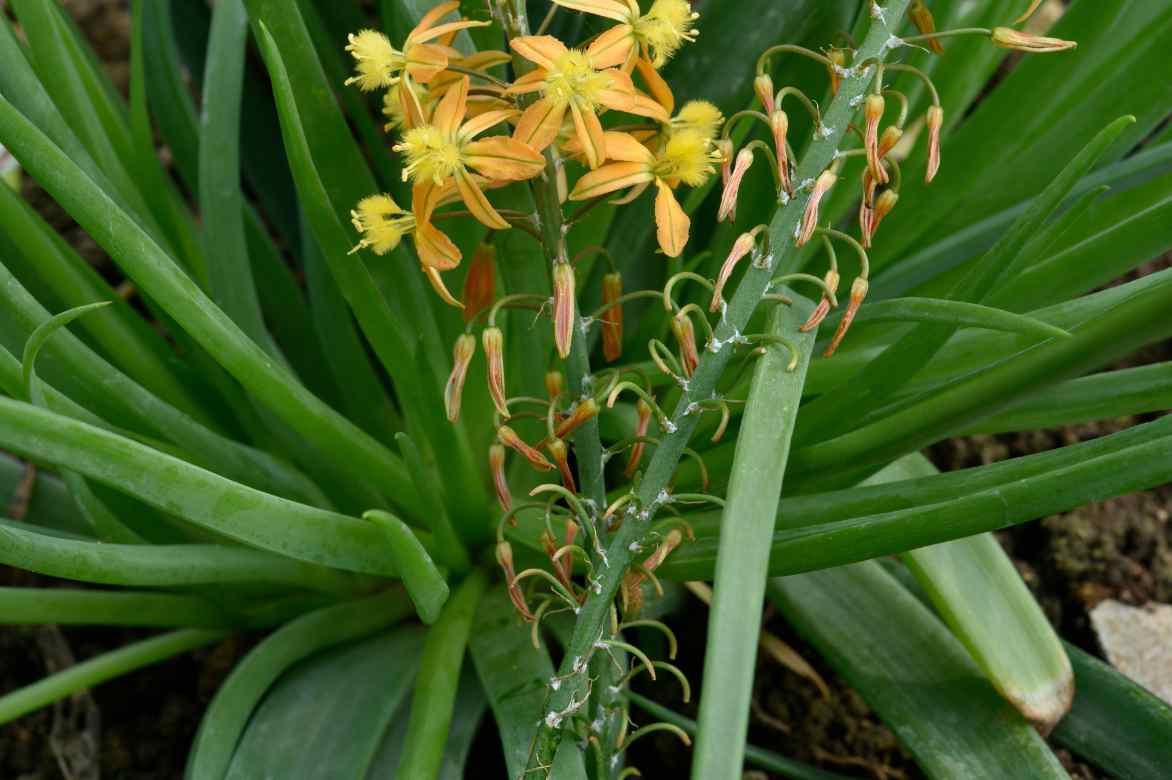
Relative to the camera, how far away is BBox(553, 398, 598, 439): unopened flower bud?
60 cm

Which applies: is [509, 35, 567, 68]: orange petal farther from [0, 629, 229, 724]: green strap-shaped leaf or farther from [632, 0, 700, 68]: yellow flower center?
[0, 629, 229, 724]: green strap-shaped leaf

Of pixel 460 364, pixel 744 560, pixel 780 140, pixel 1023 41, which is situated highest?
pixel 1023 41

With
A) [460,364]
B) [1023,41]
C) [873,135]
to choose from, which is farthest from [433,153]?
[1023,41]

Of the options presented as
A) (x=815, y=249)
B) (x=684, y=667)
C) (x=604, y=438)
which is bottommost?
(x=684, y=667)

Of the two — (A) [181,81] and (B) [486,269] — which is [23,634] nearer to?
(A) [181,81]

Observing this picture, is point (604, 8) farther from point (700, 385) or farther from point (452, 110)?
point (700, 385)

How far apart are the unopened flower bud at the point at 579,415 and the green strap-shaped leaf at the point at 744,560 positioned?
3.4 inches

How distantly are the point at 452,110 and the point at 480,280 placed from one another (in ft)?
0.47

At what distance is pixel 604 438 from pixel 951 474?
13.6 inches

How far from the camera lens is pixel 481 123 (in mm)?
566

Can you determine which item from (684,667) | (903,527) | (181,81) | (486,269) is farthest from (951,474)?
(181,81)

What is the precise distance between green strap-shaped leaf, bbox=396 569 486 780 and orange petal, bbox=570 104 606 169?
0.40 meters

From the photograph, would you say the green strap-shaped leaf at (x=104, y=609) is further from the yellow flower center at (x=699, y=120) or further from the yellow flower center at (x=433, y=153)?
the yellow flower center at (x=699, y=120)

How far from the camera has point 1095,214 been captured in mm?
887
